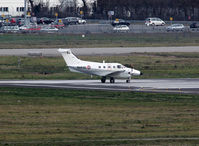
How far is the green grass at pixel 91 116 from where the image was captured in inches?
1086

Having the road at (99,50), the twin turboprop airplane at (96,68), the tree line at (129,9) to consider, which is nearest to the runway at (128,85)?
the twin turboprop airplane at (96,68)

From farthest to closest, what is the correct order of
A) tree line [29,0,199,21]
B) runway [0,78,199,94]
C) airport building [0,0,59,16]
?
airport building [0,0,59,16] < tree line [29,0,199,21] < runway [0,78,199,94]

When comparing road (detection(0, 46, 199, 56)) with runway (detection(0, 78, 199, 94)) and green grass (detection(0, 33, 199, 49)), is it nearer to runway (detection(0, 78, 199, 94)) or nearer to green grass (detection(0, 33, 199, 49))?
green grass (detection(0, 33, 199, 49))

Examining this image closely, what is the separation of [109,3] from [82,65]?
373 ft

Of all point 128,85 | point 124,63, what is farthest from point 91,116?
point 124,63

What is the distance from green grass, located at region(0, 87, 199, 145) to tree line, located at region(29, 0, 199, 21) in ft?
347

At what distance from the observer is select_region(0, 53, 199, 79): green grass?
185 ft

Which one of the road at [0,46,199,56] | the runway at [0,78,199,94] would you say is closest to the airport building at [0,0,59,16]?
the road at [0,46,199,56]

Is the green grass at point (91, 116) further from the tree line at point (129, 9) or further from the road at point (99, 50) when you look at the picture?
the tree line at point (129, 9)

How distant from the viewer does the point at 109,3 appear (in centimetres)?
16075

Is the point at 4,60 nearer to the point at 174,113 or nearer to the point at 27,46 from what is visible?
the point at 27,46

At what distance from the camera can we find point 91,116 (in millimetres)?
33562

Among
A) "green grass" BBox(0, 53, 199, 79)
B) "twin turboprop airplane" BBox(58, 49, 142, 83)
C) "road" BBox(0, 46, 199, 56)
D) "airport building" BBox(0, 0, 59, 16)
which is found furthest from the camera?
"airport building" BBox(0, 0, 59, 16)

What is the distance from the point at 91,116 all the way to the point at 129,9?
129663 mm
